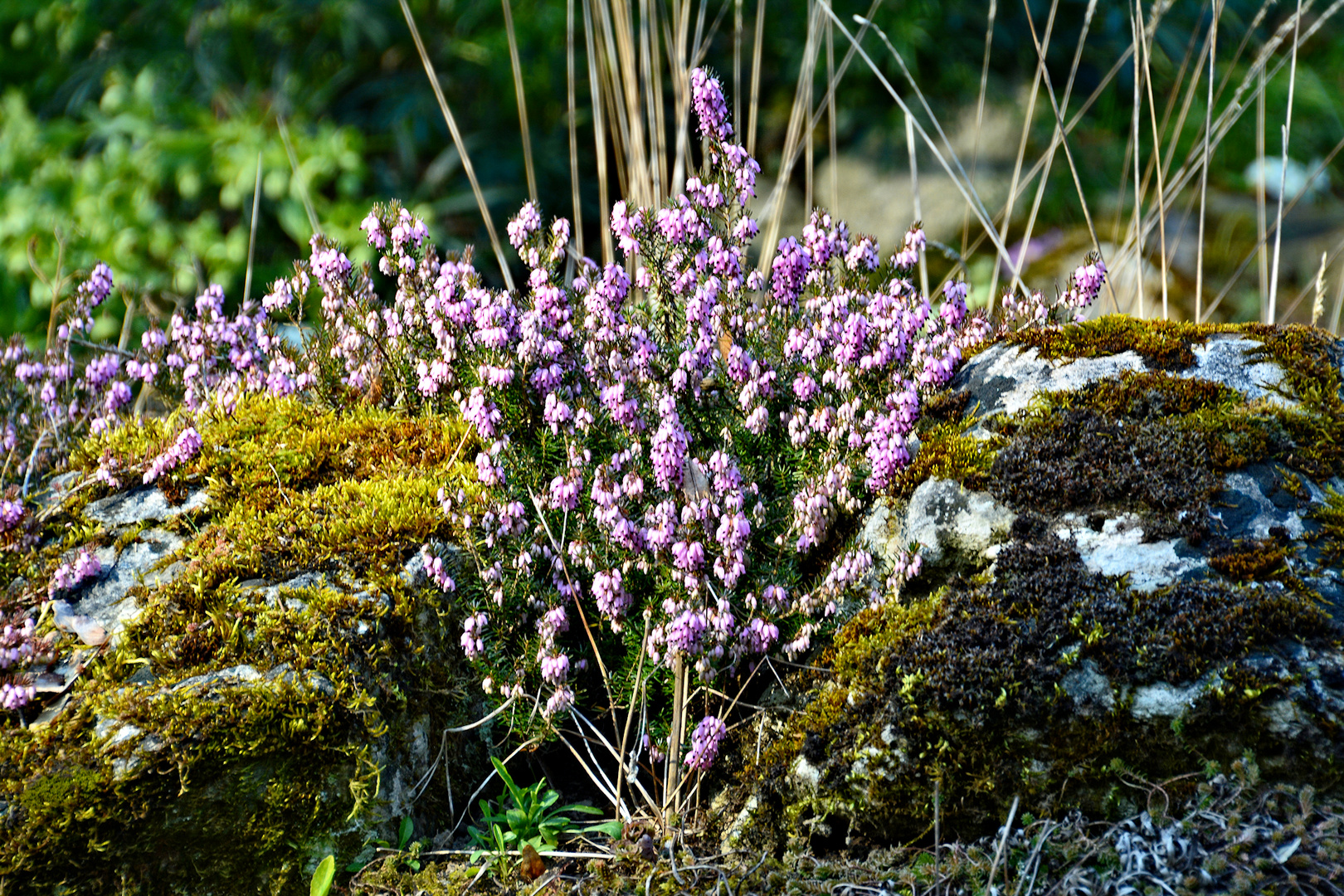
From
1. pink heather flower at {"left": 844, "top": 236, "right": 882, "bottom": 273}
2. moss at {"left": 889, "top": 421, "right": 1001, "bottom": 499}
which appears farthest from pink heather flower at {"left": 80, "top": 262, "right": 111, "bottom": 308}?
moss at {"left": 889, "top": 421, "right": 1001, "bottom": 499}

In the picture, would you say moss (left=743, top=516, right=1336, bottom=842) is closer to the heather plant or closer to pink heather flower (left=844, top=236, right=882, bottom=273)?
the heather plant

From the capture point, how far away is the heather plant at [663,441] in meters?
2.52

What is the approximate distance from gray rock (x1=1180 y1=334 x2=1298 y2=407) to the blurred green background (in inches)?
199

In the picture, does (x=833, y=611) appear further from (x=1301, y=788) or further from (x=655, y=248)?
(x=655, y=248)

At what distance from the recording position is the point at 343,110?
25.2 feet

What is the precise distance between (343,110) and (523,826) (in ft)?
21.9

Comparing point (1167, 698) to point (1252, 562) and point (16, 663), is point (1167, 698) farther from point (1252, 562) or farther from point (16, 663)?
point (16, 663)

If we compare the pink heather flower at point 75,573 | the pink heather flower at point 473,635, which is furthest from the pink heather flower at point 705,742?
the pink heather flower at point 75,573

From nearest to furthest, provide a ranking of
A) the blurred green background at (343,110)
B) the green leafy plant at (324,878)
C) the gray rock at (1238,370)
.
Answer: the green leafy plant at (324,878)
the gray rock at (1238,370)
the blurred green background at (343,110)

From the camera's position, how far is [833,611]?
252cm

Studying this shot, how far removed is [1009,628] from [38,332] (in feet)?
20.9

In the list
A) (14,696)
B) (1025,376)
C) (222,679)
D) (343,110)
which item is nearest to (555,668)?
(222,679)

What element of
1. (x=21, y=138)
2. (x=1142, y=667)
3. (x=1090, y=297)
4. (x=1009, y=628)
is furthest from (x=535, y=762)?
(x=21, y=138)

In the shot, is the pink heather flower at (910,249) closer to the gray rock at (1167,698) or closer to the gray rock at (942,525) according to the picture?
the gray rock at (942,525)
